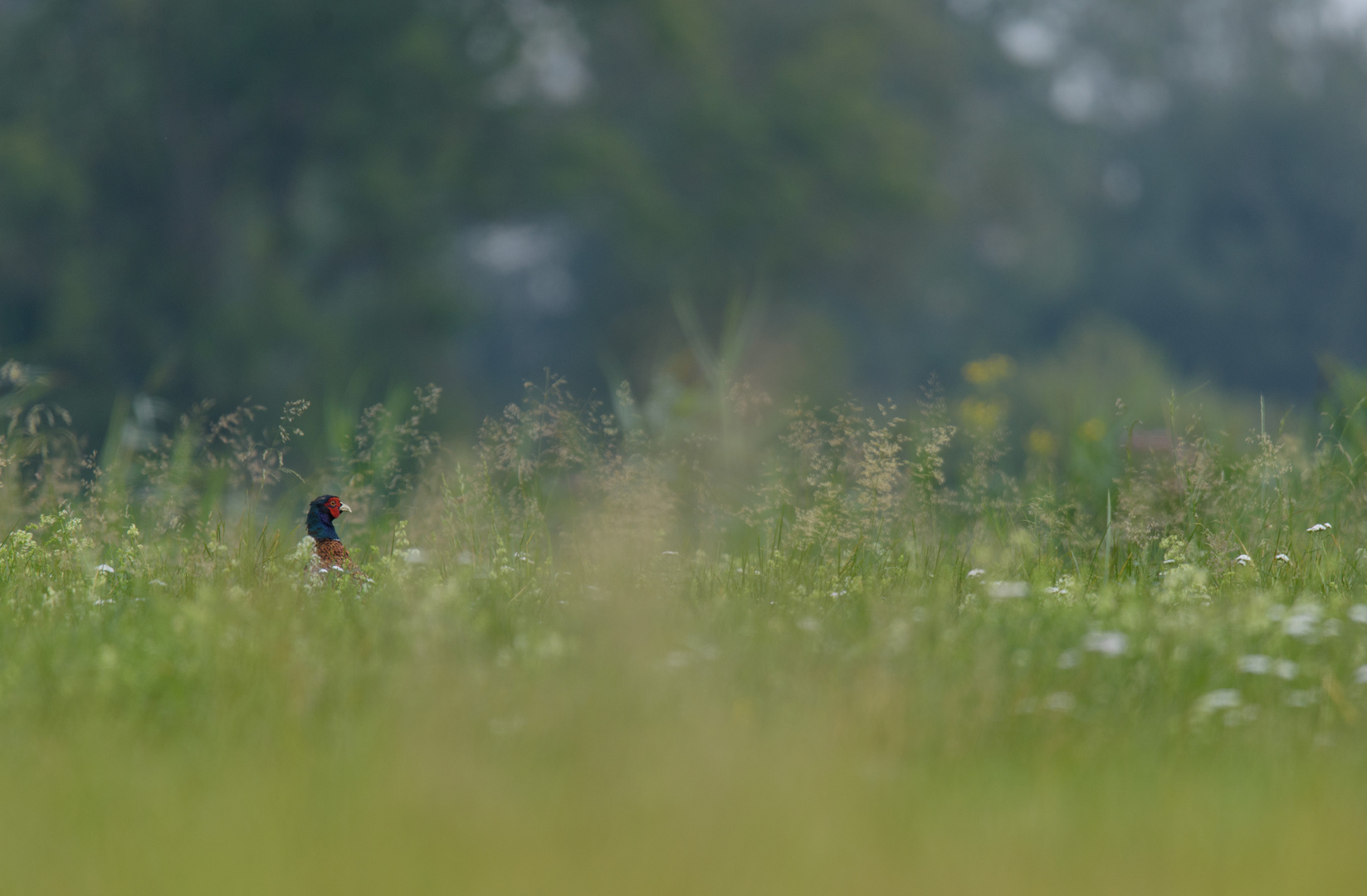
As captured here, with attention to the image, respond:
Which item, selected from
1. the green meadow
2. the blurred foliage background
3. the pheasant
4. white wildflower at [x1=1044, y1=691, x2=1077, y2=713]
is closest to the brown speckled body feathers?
the pheasant

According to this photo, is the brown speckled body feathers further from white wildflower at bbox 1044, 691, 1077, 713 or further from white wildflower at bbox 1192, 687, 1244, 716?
white wildflower at bbox 1192, 687, 1244, 716

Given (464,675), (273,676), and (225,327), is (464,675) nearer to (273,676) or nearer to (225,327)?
(273,676)

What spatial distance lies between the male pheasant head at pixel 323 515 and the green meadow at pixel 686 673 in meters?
0.12

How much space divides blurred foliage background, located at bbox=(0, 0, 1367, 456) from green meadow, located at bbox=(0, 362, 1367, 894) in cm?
1013

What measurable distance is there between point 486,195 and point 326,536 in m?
19.2

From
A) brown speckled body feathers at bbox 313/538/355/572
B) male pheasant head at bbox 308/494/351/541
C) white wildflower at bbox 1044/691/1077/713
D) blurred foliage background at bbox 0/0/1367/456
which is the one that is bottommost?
white wildflower at bbox 1044/691/1077/713

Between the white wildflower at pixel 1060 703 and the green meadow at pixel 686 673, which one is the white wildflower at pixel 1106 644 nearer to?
the green meadow at pixel 686 673

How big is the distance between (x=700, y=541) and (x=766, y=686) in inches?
77.2

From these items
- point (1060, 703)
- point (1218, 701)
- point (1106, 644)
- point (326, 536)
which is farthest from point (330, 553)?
point (1218, 701)

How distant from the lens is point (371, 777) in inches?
102

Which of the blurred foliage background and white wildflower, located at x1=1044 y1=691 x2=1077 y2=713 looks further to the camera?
the blurred foliage background

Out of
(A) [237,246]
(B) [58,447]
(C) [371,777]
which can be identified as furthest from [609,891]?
(A) [237,246]

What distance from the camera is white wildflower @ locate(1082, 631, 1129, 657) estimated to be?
2.90 metres

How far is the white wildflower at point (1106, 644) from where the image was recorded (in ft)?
9.52
